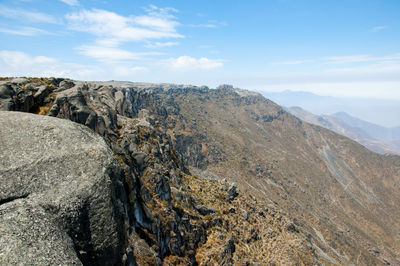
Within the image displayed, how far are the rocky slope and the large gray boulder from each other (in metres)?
0.06

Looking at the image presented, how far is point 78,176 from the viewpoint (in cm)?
1819

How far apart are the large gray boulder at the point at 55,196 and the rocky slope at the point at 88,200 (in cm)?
6

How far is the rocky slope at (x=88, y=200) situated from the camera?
15414 millimetres

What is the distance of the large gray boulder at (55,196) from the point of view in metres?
14.4

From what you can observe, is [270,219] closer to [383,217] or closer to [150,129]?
[150,129]

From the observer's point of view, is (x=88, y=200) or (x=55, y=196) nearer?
(x=55, y=196)

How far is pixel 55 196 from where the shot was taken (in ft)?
55.2

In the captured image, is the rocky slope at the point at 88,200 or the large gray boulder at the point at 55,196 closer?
the large gray boulder at the point at 55,196

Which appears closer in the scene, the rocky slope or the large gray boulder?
the large gray boulder

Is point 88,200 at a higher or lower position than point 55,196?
lower

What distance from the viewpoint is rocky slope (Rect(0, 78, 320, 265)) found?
50.6ft

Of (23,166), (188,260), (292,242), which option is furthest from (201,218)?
(23,166)

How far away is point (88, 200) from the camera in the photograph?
17531 mm

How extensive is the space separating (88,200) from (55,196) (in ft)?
7.42
